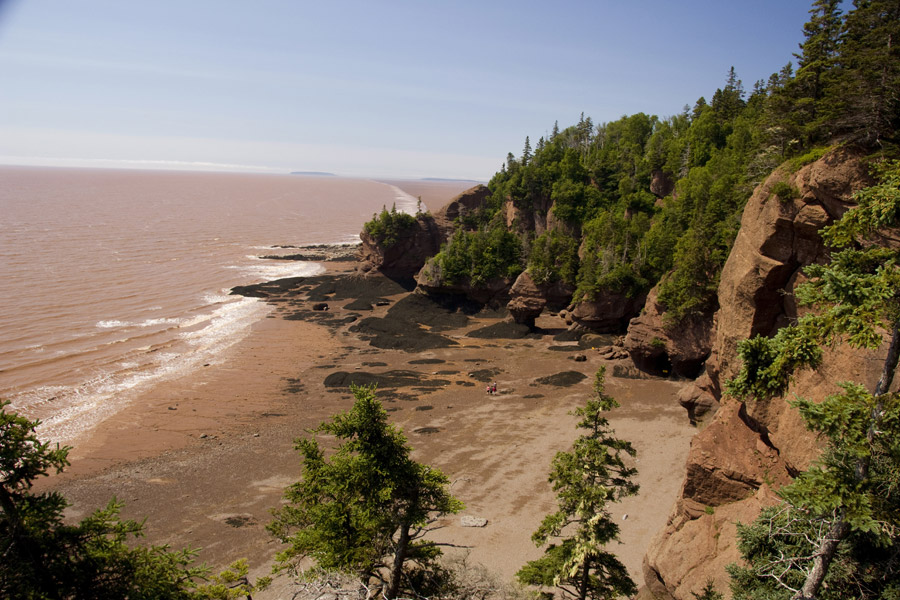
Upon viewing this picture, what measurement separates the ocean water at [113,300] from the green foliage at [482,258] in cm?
2508

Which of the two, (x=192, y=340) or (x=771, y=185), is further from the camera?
(x=192, y=340)

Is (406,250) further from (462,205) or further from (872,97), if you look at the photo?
(872,97)

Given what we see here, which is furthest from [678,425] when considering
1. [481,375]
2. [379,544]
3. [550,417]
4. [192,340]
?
[192,340]

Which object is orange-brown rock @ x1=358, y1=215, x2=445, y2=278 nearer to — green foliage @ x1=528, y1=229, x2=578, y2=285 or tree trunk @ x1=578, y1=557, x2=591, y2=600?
green foliage @ x1=528, y1=229, x2=578, y2=285

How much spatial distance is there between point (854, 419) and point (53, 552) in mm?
14203

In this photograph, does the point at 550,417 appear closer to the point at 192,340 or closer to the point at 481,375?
the point at 481,375

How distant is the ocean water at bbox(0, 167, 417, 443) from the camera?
4019 cm

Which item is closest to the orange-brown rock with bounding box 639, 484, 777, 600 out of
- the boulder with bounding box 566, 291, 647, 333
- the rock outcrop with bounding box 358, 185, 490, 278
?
the boulder with bounding box 566, 291, 647, 333

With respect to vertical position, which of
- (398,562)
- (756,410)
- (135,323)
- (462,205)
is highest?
(462,205)

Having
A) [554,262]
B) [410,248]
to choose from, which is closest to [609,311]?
[554,262]

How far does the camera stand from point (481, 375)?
43.9 m

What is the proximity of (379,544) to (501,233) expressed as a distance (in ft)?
173

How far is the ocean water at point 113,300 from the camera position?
132 ft

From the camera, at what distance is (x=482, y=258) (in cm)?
6425
